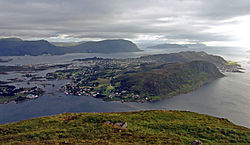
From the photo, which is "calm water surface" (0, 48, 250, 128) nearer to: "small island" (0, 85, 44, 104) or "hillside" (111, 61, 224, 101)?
"small island" (0, 85, 44, 104)

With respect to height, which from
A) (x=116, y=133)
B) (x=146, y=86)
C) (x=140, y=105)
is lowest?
(x=140, y=105)

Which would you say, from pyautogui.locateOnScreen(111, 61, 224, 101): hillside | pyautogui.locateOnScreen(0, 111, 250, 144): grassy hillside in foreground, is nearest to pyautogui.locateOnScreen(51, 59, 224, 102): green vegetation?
pyautogui.locateOnScreen(111, 61, 224, 101): hillside

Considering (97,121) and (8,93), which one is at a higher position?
(97,121)

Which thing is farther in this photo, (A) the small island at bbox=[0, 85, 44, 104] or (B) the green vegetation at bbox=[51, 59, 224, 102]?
(B) the green vegetation at bbox=[51, 59, 224, 102]

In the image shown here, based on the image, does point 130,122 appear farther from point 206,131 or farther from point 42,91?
point 42,91

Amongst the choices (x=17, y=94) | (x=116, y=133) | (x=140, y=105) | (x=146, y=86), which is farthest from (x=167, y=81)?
(x=116, y=133)

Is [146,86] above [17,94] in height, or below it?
above

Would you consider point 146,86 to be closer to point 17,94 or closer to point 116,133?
point 17,94

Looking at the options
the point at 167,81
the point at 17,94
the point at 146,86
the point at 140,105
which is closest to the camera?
the point at 140,105

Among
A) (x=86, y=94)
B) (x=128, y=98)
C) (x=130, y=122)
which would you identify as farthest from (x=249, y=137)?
(x=86, y=94)
